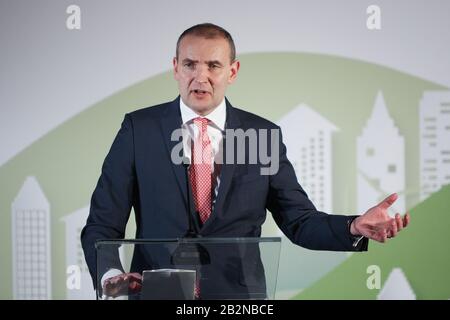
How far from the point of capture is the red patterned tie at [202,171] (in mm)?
3023

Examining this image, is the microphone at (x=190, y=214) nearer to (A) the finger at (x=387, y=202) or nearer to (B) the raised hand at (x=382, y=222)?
(B) the raised hand at (x=382, y=222)

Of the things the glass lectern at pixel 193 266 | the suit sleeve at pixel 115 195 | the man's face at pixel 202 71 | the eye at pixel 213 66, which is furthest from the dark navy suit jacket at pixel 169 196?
the glass lectern at pixel 193 266

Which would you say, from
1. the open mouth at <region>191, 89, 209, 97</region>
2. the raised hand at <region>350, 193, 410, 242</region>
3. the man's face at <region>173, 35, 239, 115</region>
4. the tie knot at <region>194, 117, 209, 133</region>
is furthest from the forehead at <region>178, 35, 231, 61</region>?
the raised hand at <region>350, 193, 410, 242</region>

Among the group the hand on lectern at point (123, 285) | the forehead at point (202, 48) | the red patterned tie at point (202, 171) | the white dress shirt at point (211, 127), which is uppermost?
the forehead at point (202, 48)

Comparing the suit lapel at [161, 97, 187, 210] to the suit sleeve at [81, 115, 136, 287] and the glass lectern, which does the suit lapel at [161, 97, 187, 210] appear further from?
the glass lectern

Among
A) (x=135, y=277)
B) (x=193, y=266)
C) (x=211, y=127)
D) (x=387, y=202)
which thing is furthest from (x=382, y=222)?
(x=211, y=127)

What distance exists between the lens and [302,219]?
293 cm

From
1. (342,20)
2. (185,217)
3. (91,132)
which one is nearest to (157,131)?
(185,217)

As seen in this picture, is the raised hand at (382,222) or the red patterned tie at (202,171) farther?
the red patterned tie at (202,171)

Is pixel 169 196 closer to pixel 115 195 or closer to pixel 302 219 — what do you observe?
pixel 115 195

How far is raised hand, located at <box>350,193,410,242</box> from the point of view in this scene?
7.54 ft

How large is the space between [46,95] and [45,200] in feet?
1.80

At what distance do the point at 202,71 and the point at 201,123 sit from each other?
0.68 ft

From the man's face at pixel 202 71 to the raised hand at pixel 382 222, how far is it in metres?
1.01
